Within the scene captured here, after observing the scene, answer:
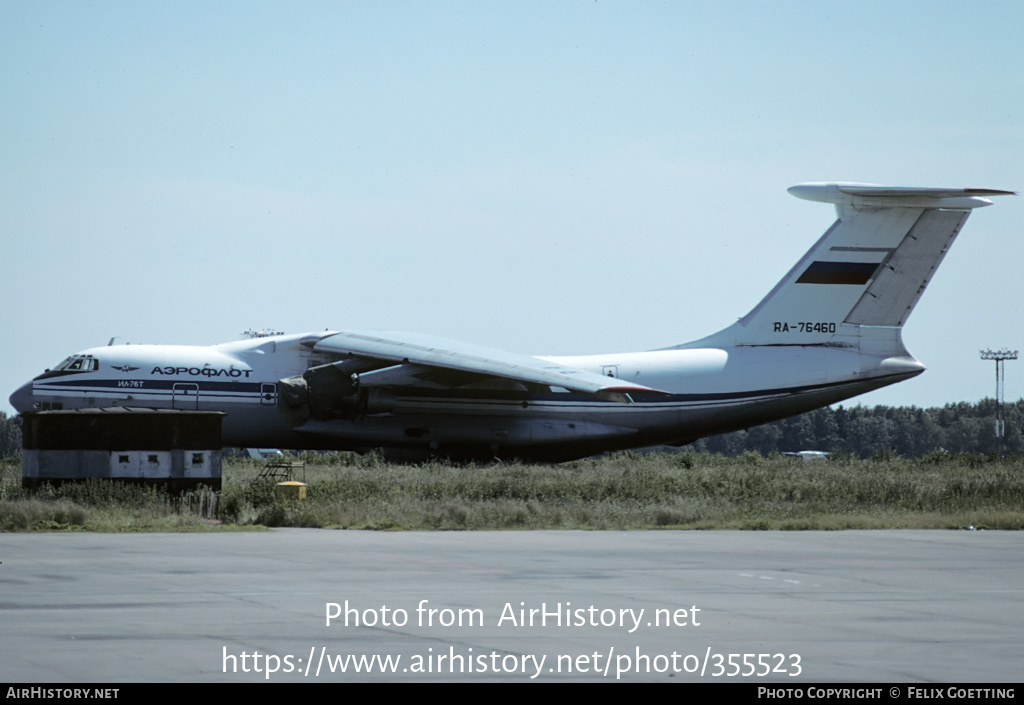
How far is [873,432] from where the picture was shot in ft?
288

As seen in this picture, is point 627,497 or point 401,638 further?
point 627,497

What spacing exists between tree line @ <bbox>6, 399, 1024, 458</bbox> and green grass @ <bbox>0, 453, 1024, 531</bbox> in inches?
1066

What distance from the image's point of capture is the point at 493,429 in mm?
32500

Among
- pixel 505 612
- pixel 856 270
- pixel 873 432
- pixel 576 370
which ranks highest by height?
pixel 856 270

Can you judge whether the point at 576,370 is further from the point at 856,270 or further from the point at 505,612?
the point at 505,612

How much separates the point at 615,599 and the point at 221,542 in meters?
6.92

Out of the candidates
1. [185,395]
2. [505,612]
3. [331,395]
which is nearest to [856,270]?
[331,395]

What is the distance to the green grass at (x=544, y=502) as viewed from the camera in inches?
755

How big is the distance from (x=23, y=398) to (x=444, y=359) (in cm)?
Result: 1024

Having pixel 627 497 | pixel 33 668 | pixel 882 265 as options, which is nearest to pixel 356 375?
pixel 627 497

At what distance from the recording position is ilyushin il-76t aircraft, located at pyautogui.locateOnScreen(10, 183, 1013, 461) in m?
31.0

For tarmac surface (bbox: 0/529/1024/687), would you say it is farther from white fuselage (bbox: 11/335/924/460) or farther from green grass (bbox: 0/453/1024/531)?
white fuselage (bbox: 11/335/924/460)

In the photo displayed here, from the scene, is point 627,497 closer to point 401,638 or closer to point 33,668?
point 401,638

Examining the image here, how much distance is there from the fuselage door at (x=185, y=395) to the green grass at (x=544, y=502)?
2336 millimetres
